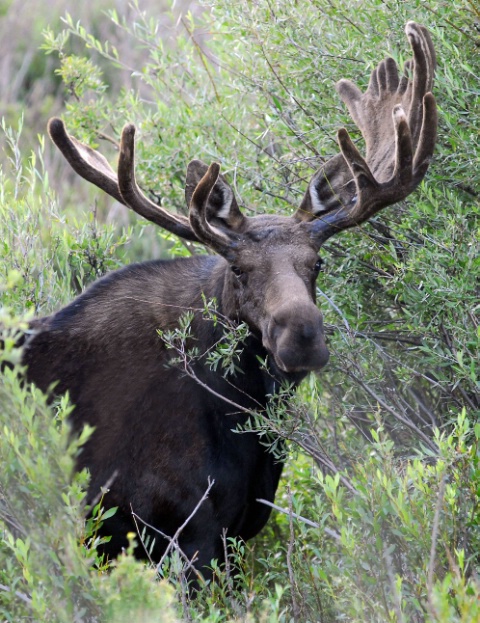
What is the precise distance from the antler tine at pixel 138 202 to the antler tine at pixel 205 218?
0.56ft

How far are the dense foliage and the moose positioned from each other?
0.21 metres

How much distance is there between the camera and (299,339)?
383 cm

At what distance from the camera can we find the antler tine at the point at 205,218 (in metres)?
4.02

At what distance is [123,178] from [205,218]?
17.8 inches

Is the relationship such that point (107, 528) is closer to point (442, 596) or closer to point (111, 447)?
point (111, 447)

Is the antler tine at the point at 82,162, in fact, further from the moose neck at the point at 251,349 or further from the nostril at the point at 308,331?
the nostril at the point at 308,331

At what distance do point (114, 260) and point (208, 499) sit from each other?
6.74ft

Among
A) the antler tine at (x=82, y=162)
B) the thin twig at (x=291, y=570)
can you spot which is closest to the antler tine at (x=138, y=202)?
the antler tine at (x=82, y=162)

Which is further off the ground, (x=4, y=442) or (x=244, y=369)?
(x=4, y=442)

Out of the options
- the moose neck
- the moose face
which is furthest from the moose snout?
the moose neck

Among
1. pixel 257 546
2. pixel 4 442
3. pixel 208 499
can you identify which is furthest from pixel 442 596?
pixel 257 546

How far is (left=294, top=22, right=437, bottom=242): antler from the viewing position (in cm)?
415

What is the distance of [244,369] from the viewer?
4.38 meters

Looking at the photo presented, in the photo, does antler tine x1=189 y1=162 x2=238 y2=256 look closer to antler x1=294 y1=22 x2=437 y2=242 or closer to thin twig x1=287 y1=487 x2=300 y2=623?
antler x1=294 y1=22 x2=437 y2=242
